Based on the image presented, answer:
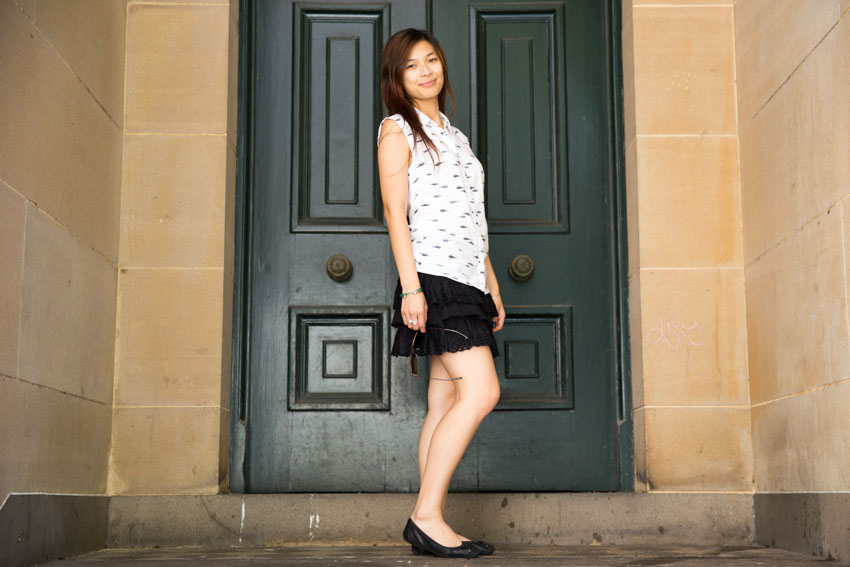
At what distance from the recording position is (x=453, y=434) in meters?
3.13

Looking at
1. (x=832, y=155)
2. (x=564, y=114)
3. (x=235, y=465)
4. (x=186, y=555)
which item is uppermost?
(x=564, y=114)

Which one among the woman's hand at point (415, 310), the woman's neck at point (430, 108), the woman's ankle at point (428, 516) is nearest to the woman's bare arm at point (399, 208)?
the woman's hand at point (415, 310)

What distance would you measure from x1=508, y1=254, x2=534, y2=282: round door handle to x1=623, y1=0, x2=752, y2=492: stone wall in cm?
43

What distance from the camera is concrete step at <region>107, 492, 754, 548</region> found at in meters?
3.73

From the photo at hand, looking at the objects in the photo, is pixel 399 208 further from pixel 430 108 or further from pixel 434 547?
pixel 434 547

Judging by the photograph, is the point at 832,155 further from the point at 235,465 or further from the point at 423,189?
the point at 235,465

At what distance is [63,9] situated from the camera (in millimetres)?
3365

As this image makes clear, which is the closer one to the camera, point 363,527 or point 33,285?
point 33,285

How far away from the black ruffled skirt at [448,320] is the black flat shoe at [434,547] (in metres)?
0.58

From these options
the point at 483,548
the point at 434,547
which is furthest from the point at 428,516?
the point at 483,548

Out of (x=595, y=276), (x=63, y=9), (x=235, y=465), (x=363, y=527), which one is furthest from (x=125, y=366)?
(x=595, y=276)

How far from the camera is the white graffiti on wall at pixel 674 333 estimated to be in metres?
3.92

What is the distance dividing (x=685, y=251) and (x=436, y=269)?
1303 millimetres

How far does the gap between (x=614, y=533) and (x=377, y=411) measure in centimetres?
111
